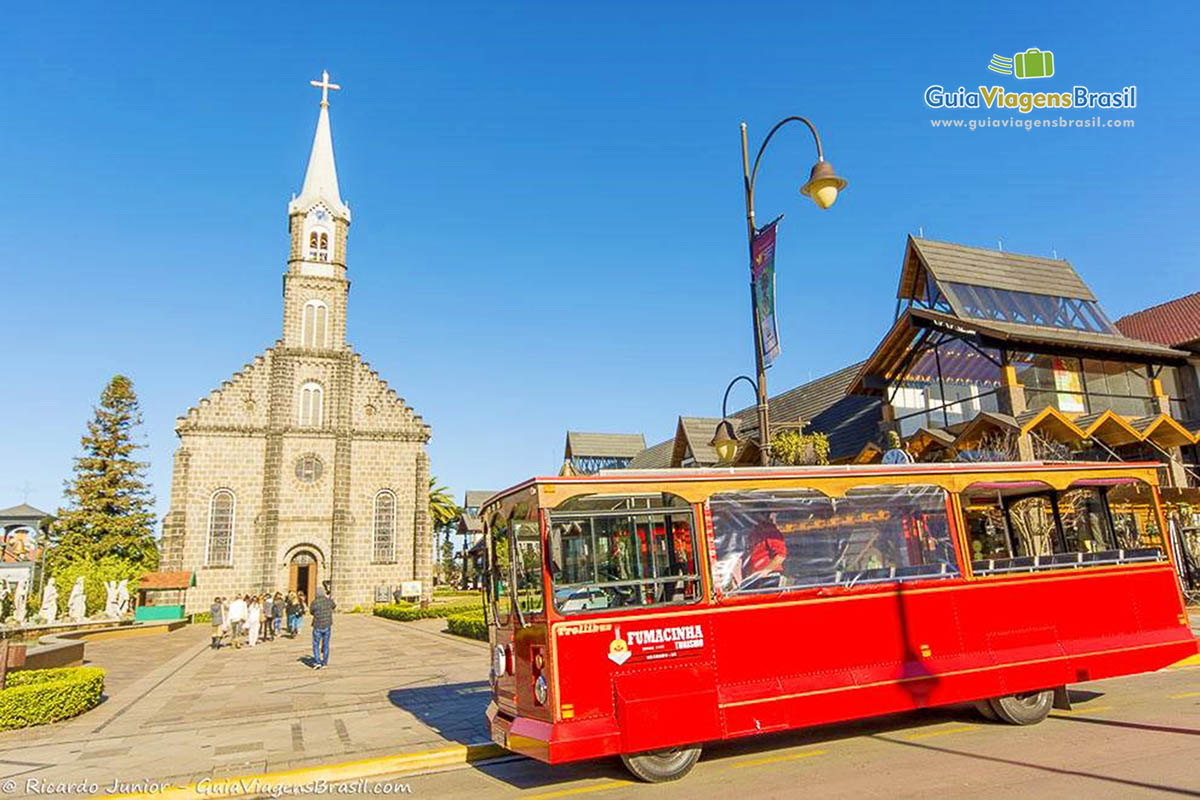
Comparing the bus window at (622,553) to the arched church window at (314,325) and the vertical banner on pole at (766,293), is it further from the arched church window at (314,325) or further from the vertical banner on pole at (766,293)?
the arched church window at (314,325)

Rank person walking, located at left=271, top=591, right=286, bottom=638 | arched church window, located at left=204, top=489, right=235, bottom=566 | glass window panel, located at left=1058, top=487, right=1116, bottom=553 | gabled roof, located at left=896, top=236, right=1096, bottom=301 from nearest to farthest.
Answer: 1. glass window panel, located at left=1058, top=487, right=1116, bottom=553
2. gabled roof, located at left=896, top=236, right=1096, bottom=301
3. person walking, located at left=271, top=591, right=286, bottom=638
4. arched church window, located at left=204, top=489, right=235, bottom=566

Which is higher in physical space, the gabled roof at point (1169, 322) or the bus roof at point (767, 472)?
the gabled roof at point (1169, 322)

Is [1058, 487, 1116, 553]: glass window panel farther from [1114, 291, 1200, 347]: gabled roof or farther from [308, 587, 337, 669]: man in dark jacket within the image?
[1114, 291, 1200, 347]: gabled roof

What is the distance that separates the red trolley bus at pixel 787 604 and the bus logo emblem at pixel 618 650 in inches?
0.9

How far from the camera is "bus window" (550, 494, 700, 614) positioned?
765cm

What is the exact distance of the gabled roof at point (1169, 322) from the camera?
2752cm

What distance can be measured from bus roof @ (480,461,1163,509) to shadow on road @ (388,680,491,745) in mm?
3339

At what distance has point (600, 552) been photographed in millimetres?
7797

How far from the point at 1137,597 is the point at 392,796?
971 centimetres

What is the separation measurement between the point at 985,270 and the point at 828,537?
18245 mm

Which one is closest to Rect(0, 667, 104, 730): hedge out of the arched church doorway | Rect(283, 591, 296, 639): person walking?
Rect(283, 591, 296, 639): person walking

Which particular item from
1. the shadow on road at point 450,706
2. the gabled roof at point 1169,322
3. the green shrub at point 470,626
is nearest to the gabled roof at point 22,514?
the green shrub at point 470,626

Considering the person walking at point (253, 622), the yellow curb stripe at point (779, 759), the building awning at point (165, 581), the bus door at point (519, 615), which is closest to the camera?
the bus door at point (519, 615)

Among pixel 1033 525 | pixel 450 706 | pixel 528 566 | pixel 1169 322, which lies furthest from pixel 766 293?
pixel 1169 322
